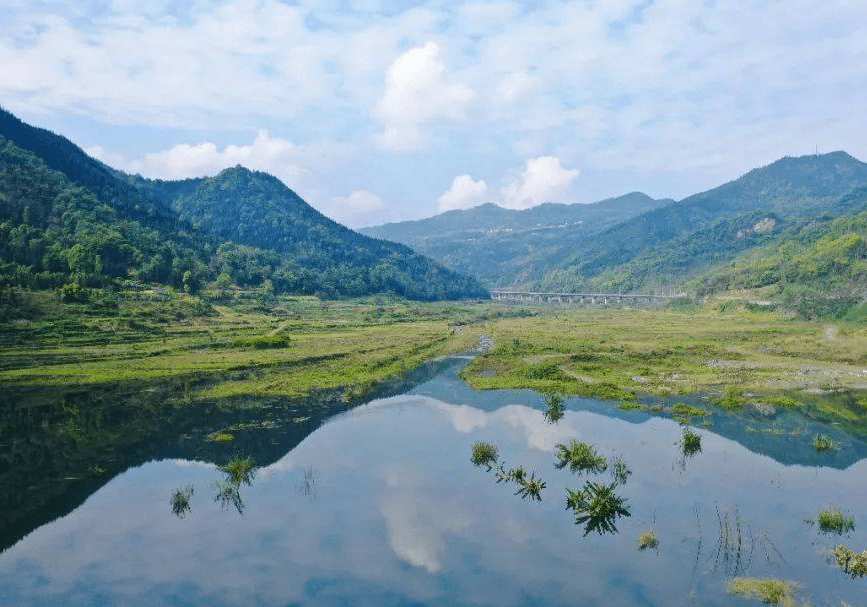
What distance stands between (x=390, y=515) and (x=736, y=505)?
17927 mm

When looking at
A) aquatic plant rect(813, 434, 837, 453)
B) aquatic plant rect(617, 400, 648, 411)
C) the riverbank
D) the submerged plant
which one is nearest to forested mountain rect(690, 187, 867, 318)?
the riverbank

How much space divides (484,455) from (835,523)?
18649 mm

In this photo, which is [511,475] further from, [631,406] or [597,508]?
[631,406]

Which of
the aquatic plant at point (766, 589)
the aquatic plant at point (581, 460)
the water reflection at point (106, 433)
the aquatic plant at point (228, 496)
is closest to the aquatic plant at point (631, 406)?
the aquatic plant at point (581, 460)

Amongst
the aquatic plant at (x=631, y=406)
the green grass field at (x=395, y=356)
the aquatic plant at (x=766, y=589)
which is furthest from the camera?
the green grass field at (x=395, y=356)

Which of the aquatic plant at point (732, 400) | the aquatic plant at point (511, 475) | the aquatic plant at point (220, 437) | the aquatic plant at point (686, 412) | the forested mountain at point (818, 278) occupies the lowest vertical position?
the aquatic plant at point (511, 475)

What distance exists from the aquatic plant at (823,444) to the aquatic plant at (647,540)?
20013mm

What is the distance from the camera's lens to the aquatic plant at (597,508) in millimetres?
27516

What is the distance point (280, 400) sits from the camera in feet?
171

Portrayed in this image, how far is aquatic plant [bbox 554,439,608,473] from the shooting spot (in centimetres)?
3531

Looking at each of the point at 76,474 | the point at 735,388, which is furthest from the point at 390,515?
the point at 735,388

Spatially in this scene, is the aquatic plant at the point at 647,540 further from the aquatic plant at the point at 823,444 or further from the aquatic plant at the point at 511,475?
the aquatic plant at the point at 823,444

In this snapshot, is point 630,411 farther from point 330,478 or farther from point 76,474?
point 76,474

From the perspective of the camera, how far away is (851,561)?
920 inches
